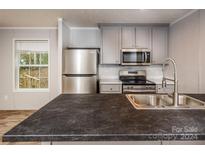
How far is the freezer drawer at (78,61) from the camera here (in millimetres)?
3879

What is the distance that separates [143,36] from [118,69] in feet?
3.28

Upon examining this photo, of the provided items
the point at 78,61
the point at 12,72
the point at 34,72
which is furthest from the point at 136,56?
the point at 12,72

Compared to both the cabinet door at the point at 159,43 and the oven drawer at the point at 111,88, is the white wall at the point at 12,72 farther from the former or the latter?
the cabinet door at the point at 159,43

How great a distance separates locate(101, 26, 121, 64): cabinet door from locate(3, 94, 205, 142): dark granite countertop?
302cm

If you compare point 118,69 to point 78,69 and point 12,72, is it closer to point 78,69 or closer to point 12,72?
point 78,69

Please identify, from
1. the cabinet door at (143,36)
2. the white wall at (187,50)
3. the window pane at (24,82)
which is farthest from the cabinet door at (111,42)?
the window pane at (24,82)

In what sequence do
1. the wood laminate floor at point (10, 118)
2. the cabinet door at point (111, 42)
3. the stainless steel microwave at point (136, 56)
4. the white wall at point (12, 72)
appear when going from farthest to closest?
the white wall at point (12, 72), the cabinet door at point (111, 42), the stainless steel microwave at point (136, 56), the wood laminate floor at point (10, 118)

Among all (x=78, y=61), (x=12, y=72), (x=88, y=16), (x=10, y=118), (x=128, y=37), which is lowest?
(x=10, y=118)

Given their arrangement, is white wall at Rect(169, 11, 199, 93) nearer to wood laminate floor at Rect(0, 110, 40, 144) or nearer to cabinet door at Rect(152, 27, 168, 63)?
cabinet door at Rect(152, 27, 168, 63)

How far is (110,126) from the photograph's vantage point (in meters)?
1.02

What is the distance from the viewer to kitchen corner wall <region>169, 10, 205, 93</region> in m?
2.97

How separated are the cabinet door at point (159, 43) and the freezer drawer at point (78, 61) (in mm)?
1464

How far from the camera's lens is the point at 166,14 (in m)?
3.57

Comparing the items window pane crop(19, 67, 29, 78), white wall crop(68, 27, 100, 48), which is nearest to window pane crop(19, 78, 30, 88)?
window pane crop(19, 67, 29, 78)
